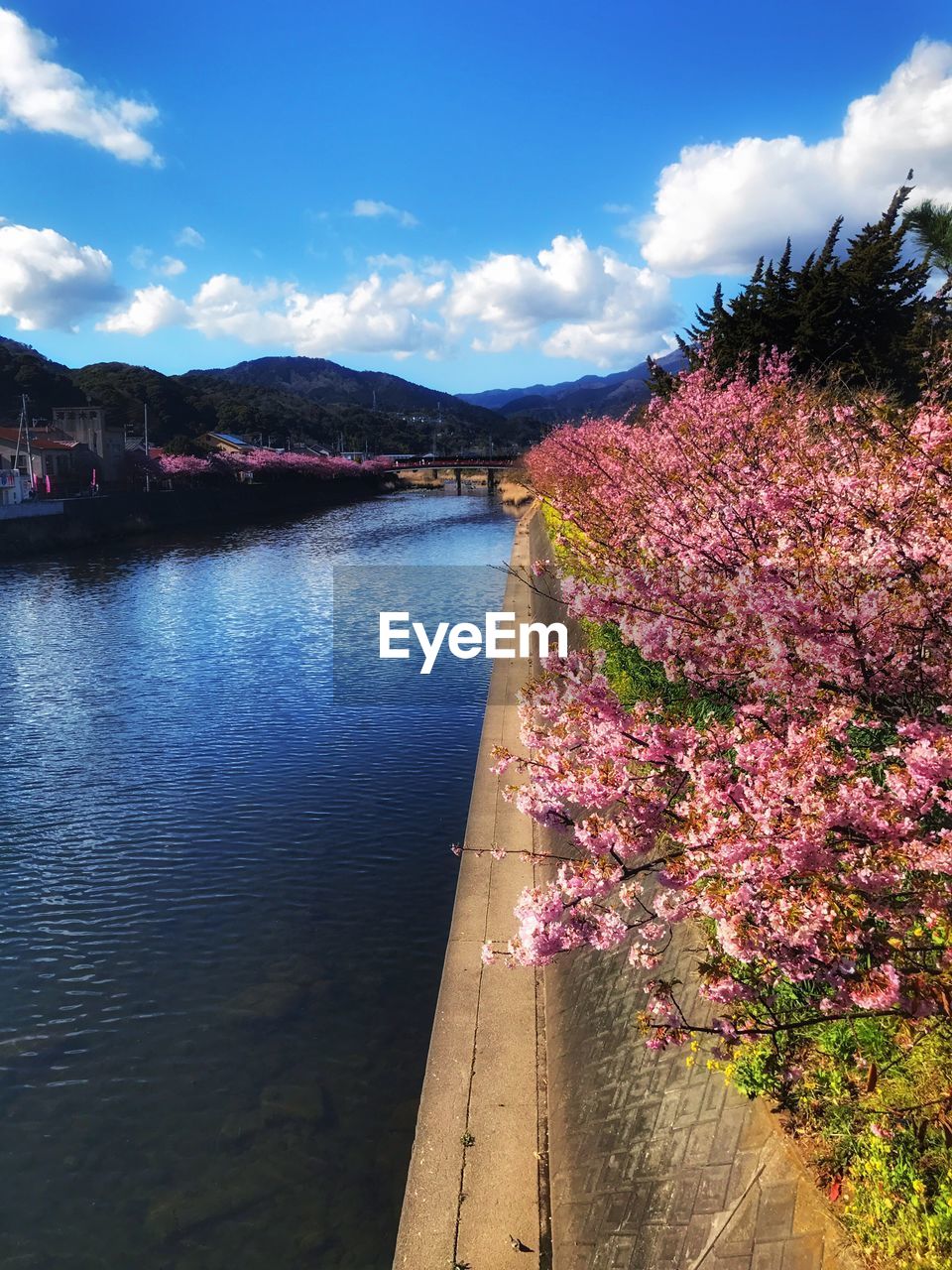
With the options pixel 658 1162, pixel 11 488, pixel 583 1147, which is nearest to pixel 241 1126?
pixel 583 1147

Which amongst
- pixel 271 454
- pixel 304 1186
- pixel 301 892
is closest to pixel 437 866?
pixel 301 892

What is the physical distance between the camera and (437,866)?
13.0 m

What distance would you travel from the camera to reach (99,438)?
80.4 metres

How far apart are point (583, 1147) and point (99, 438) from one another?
3360 inches

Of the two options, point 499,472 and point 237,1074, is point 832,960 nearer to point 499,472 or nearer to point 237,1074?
point 237,1074

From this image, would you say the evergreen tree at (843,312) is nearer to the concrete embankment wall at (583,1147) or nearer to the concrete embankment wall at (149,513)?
the concrete embankment wall at (583,1147)

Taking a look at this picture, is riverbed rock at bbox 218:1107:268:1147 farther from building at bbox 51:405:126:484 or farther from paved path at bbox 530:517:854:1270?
building at bbox 51:405:126:484

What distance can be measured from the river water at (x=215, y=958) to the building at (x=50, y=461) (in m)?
55.0

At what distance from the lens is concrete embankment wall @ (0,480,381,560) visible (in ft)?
168

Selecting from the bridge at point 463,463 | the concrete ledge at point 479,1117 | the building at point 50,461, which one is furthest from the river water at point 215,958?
the bridge at point 463,463

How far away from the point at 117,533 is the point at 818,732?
208 ft

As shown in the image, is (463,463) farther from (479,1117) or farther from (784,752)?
(784,752)

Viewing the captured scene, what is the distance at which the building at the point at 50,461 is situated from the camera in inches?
2776

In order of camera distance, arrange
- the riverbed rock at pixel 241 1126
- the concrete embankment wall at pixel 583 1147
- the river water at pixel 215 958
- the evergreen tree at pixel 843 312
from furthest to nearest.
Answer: the evergreen tree at pixel 843 312, the riverbed rock at pixel 241 1126, the river water at pixel 215 958, the concrete embankment wall at pixel 583 1147
